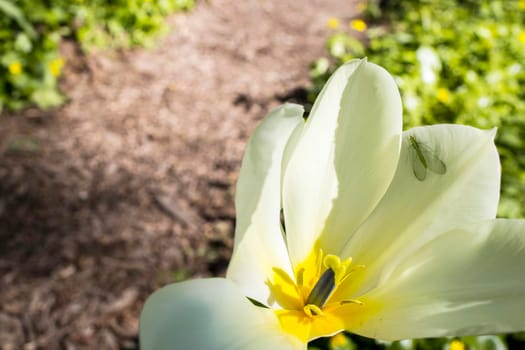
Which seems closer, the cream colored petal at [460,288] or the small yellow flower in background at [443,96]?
the cream colored petal at [460,288]

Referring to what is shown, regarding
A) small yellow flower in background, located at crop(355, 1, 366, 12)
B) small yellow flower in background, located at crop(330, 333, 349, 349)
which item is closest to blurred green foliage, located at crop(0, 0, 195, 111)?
small yellow flower in background, located at crop(355, 1, 366, 12)

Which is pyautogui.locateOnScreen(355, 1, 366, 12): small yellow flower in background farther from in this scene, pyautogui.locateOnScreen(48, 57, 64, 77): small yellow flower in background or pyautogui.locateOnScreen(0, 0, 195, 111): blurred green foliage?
pyautogui.locateOnScreen(48, 57, 64, 77): small yellow flower in background

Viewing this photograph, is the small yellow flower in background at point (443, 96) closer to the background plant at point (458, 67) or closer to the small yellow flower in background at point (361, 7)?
the background plant at point (458, 67)

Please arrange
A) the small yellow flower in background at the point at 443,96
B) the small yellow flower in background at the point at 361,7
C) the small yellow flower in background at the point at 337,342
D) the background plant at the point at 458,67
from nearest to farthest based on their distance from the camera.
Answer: the small yellow flower in background at the point at 337,342 → the background plant at the point at 458,67 → the small yellow flower in background at the point at 443,96 → the small yellow flower in background at the point at 361,7

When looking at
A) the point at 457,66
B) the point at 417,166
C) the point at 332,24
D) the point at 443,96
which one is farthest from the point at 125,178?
the point at 417,166

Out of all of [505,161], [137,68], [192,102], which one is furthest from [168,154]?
[505,161]

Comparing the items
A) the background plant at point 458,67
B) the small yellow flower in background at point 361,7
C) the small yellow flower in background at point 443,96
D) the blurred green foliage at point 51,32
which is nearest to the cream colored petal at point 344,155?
the background plant at point 458,67
